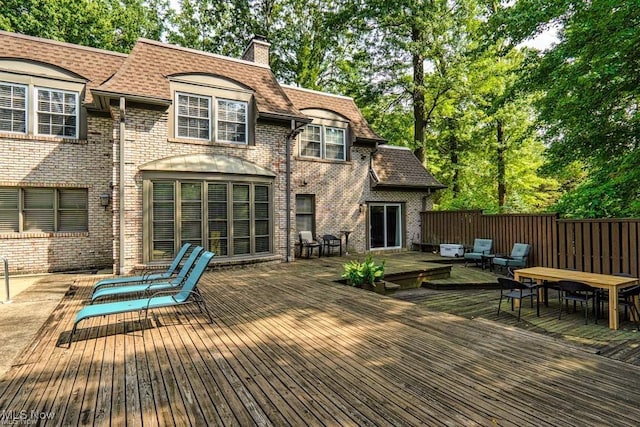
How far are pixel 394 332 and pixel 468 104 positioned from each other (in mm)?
18329

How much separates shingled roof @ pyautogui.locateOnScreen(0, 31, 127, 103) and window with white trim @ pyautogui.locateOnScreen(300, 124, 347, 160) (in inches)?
262

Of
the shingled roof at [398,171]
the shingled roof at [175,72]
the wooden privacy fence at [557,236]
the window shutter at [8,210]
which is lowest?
the wooden privacy fence at [557,236]

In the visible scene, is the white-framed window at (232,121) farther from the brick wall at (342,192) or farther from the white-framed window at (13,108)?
the white-framed window at (13,108)

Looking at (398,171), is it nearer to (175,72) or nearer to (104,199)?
(175,72)

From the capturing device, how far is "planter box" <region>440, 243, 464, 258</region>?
13203 millimetres

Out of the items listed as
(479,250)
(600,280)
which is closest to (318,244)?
(479,250)

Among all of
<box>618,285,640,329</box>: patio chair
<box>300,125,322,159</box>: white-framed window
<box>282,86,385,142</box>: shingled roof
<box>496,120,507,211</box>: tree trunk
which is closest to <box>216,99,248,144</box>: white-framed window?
<box>300,125,322,159</box>: white-framed window

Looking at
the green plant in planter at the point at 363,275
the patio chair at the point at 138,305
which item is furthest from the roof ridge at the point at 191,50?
the green plant in planter at the point at 363,275

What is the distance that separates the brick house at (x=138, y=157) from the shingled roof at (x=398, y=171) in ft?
16.7

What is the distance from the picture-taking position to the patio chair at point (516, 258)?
10583mm

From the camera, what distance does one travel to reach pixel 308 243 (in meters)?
12.4

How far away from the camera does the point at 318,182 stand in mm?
13180

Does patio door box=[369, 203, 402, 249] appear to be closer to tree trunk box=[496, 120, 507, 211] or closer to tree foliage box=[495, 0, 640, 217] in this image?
tree foliage box=[495, 0, 640, 217]

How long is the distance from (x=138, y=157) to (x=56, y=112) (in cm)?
289
